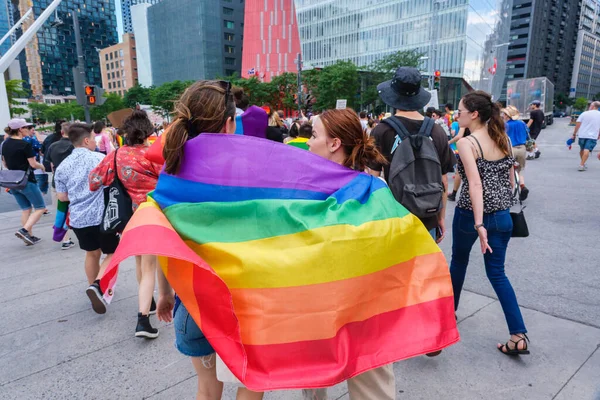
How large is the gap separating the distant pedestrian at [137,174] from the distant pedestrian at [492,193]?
2665 mm

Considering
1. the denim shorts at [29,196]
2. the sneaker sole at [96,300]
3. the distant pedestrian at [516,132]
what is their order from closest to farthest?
the sneaker sole at [96,300] < the denim shorts at [29,196] < the distant pedestrian at [516,132]

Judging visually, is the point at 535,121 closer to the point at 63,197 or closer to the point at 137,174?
the point at 137,174

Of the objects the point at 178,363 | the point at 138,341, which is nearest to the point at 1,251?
the point at 138,341

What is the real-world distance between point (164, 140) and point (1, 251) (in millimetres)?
6286

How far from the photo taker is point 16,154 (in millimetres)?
6723

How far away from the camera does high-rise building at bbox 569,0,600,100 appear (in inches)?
5389

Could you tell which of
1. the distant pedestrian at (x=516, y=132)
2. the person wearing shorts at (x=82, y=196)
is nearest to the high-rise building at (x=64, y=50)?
the distant pedestrian at (x=516, y=132)

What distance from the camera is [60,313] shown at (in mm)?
4074

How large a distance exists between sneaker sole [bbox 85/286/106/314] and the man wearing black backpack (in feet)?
9.73

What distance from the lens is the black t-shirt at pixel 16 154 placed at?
672cm

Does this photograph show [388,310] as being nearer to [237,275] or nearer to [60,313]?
[237,275]

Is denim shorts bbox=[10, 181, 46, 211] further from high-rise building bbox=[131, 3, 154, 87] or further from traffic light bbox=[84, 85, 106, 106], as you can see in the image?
high-rise building bbox=[131, 3, 154, 87]

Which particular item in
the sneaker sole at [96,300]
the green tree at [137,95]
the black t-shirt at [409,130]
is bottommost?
the sneaker sole at [96,300]

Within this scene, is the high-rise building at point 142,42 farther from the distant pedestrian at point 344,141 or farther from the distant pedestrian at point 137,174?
the distant pedestrian at point 344,141
